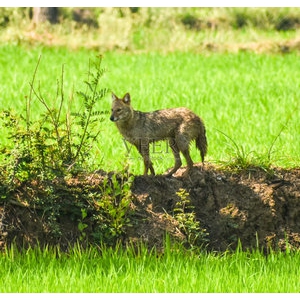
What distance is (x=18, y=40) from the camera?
20750mm

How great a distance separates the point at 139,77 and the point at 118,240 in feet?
28.6

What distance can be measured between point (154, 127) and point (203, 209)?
34.4 inches

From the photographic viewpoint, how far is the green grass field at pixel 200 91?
1008 centimetres

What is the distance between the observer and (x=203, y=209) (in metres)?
8.10

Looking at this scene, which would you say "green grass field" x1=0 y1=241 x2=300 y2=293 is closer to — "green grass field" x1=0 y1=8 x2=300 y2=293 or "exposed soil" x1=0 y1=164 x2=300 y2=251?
"green grass field" x1=0 y1=8 x2=300 y2=293

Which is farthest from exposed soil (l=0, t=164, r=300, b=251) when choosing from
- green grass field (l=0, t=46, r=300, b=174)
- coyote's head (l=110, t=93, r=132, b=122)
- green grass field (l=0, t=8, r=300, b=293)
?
coyote's head (l=110, t=93, r=132, b=122)

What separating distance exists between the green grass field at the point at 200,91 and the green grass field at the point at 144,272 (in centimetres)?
131

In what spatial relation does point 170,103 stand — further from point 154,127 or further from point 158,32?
point 158,32

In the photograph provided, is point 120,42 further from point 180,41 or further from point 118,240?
point 118,240

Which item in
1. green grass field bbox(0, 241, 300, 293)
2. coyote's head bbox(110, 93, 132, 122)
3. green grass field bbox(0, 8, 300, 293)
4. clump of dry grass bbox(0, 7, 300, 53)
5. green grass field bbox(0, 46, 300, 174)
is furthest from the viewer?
clump of dry grass bbox(0, 7, 300, 53)

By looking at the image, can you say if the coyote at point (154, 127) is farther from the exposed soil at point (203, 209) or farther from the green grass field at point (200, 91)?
the green grass field at point (200, 91)

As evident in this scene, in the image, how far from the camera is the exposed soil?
25.4 ft

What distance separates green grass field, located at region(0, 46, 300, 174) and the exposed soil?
30cm

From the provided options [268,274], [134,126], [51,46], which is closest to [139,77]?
[51,46]
